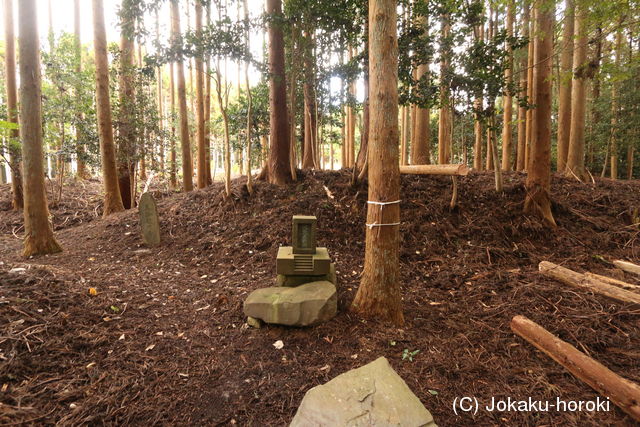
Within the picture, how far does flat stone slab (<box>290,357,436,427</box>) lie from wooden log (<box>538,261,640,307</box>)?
9.55 feet

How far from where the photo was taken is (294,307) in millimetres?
2852

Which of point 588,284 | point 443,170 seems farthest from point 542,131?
point 588,284

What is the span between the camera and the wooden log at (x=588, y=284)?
125 inches

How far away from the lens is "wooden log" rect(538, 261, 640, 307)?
3169mm

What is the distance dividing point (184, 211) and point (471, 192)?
6.17 m

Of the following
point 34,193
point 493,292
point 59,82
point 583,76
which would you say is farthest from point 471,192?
point 59,82

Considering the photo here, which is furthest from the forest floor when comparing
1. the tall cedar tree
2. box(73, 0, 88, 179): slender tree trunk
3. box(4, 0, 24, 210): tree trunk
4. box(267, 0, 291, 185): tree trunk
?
box(73, 0, 88, 179): slender tree trunk

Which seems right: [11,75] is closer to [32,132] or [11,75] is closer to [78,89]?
[78,89]

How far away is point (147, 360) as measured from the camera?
7.96ft

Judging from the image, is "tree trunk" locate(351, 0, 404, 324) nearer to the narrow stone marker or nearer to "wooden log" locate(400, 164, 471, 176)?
"wooden log" locate(400, 164, 471, 176)

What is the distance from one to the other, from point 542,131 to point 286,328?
5.66m

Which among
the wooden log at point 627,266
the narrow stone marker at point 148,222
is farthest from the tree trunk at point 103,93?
the wooden log at point 627,266

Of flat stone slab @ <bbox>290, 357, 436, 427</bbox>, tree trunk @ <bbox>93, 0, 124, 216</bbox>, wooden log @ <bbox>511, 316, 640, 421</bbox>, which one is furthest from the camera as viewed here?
tree trunk @ <bbox>93, 0, 124, 216</bbox>

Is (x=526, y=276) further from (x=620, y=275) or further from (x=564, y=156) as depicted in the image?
(x=564, y=156)
